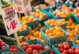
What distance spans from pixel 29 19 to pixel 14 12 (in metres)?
1.20

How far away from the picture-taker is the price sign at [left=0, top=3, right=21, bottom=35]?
1.79 metres

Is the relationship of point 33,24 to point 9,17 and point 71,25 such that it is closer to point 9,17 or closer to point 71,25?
point 71,25

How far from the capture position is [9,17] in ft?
6.15

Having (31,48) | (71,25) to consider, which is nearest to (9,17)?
(31,48)

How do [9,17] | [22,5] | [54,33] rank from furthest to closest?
1. [22,5]
2. [54,33]
3. [9,17]

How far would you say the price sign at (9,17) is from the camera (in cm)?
179

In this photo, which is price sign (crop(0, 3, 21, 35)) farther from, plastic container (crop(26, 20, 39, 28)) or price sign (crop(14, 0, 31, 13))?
plastic container (crop(26, 20, 39, 28))

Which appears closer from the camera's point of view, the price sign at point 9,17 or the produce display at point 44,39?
the price sign at point 9,17

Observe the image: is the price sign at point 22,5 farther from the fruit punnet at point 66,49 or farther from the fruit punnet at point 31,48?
the fruit punnet at point 66,49

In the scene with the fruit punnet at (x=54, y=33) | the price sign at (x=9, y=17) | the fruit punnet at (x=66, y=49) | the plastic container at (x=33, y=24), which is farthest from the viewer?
the plastic container at (x=33, y=24)

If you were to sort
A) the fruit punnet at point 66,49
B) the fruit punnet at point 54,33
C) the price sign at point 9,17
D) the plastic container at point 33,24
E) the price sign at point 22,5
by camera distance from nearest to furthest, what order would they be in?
the price sign at point 9,17
the fruit punnet at point 66,49
the fruit punnet at point 54,33
the price sign at point 22,5
the plastic container at point 33,24

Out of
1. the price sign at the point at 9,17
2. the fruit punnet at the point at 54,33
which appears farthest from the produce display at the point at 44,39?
the price sign at the point at 9,17

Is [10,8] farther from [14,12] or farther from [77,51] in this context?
[77,51]

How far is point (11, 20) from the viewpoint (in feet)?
6.27
